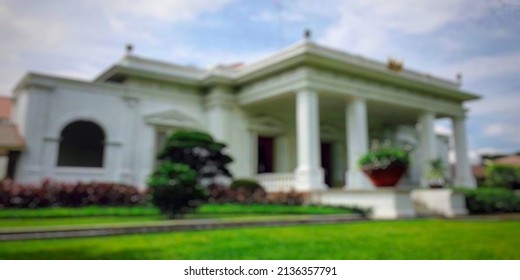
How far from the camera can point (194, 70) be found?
10.3m

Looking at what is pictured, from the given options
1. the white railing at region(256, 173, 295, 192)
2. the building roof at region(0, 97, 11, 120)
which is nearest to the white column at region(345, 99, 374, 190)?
the white railing at region(256, 173, 295, 192)

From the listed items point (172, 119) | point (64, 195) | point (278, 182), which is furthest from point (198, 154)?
point (64, 195)

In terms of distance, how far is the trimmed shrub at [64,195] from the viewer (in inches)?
217

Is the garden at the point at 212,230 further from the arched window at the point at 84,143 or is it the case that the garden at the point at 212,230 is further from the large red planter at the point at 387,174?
the arched window at the point at 84,143

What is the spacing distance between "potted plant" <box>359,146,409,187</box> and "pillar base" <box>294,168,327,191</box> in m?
1.54

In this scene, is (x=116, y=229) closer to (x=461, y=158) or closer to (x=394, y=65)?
(x=394, y=65)

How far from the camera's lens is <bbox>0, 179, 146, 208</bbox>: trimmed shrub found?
5.52 m

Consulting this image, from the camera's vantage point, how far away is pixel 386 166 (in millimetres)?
6777

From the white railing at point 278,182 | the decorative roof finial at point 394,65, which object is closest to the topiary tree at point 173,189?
the white railing at point 278,182
